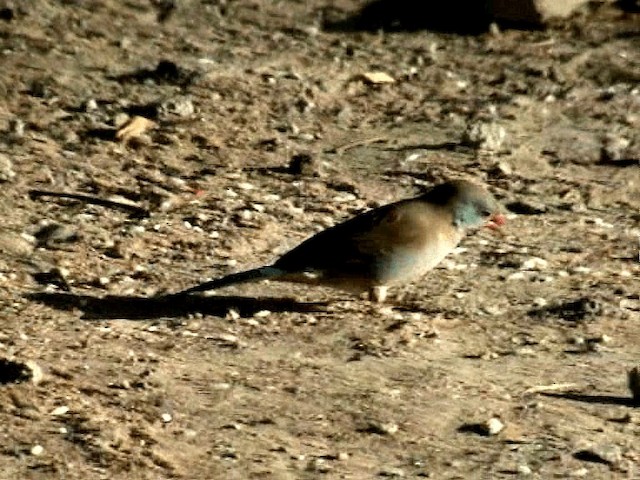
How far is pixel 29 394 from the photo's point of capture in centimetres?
618

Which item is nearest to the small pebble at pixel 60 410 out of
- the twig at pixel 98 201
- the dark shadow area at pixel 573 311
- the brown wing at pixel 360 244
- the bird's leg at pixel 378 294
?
the brown wing at pixel 360 244

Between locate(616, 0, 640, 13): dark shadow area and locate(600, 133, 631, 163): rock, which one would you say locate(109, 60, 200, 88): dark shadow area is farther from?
locate(616, 0, 640, 13): dark shadow area

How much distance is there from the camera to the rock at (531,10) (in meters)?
11.1

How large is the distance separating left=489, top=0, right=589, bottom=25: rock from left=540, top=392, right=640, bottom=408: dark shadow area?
5027 mm

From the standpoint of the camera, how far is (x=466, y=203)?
24.5ft

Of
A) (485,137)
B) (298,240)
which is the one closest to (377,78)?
(485,137)

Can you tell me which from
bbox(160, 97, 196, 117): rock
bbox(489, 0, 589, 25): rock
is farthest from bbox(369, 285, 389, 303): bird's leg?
bbox(489, 0, 589, 25): rock

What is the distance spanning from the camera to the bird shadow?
711cm

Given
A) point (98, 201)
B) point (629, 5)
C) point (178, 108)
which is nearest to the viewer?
point (98, 201)

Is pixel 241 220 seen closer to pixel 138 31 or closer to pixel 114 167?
pixel 114 167

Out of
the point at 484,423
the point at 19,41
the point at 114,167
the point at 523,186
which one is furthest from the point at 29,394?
the point at 19,41

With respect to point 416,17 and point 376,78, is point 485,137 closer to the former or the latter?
point 376,78

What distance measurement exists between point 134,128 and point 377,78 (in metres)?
1.68

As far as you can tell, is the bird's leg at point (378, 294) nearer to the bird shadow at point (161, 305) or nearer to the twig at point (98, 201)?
the bird shadow at point (161, 305)
